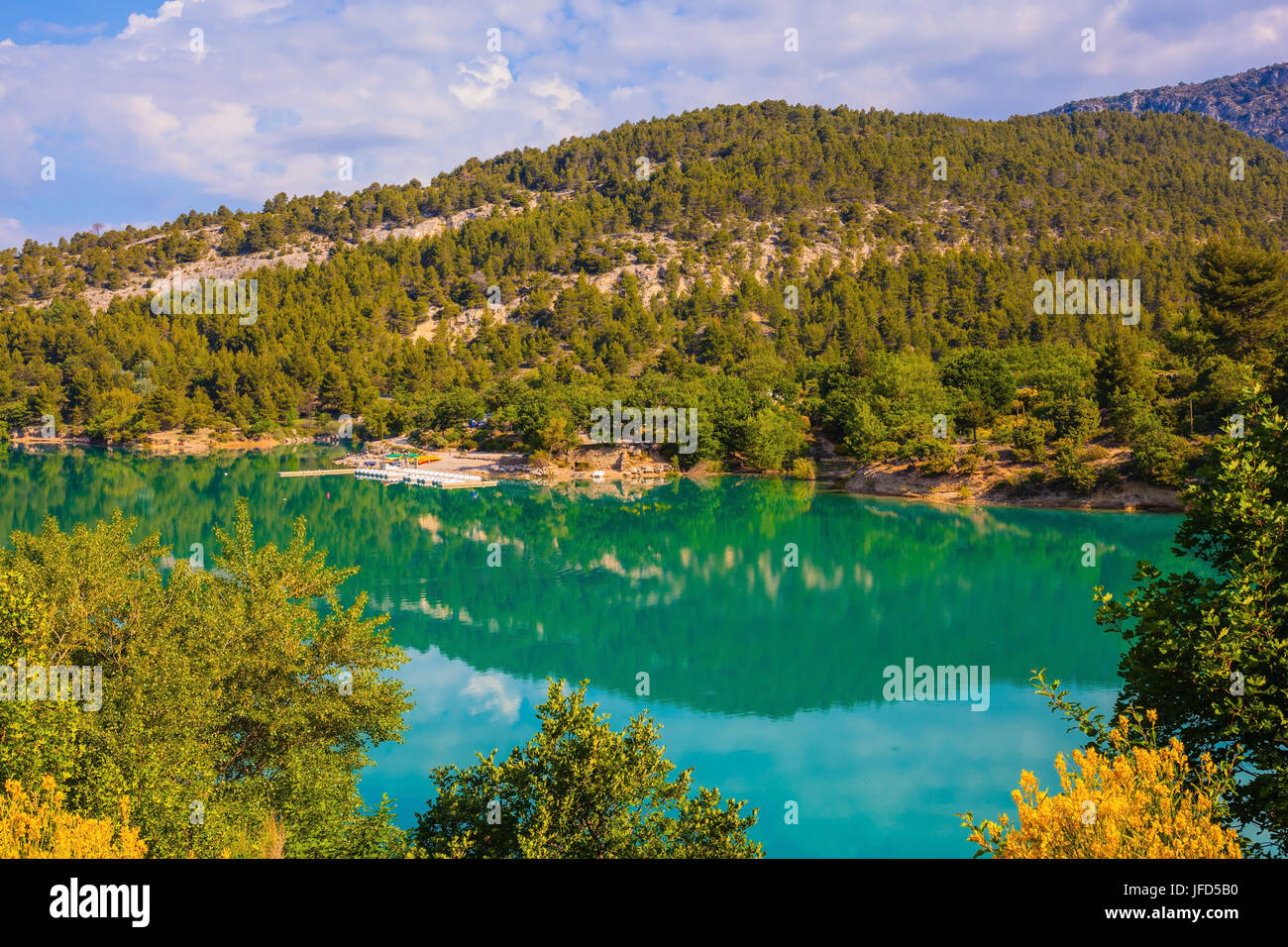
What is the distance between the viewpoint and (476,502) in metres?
65.1

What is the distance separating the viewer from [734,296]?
387 feet

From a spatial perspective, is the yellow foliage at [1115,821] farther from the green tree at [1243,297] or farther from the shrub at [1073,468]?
the green tree at [1243,297]

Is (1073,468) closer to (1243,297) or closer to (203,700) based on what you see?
(1243,297)

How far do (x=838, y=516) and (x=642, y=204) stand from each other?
9934 cm

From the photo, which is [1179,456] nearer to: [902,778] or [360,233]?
[902,778]
